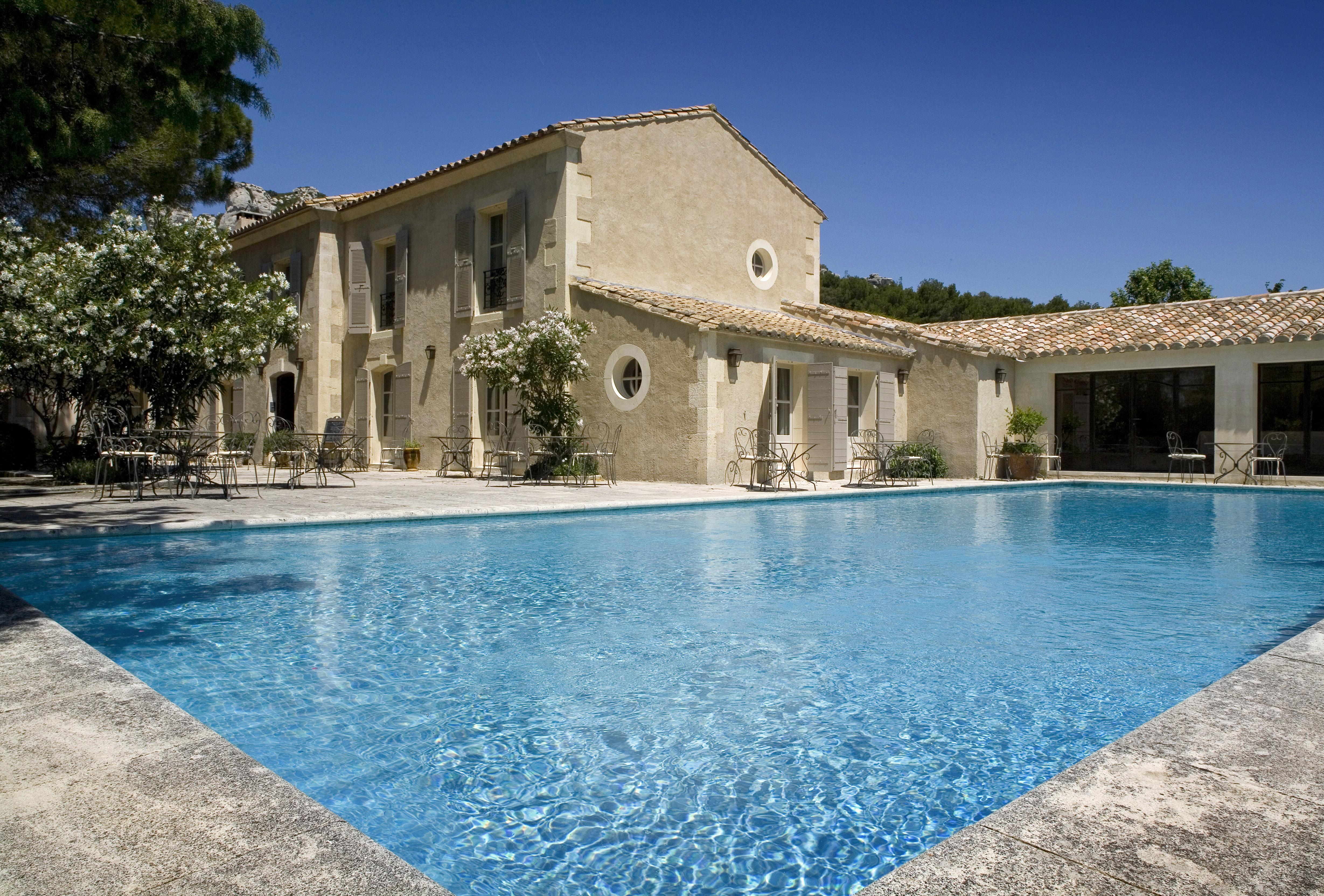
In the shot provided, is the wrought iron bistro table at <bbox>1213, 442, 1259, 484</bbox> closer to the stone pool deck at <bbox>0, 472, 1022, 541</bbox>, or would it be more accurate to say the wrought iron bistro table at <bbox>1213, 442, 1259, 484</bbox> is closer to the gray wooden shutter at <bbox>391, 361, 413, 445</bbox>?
the stone pool deck at <bbox>0, 472, 1022, 541</bbox>

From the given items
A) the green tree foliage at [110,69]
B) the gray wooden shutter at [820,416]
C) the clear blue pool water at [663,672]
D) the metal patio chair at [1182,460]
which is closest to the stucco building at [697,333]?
the gray wooden shutter at [820,416]

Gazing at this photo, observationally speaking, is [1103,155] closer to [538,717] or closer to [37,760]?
[538,717]

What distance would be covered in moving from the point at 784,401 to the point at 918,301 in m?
23.4

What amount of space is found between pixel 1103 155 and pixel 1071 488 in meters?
6.50

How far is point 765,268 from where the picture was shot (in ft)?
59.4

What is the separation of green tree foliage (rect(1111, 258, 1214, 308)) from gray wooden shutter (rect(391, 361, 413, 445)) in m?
30.5

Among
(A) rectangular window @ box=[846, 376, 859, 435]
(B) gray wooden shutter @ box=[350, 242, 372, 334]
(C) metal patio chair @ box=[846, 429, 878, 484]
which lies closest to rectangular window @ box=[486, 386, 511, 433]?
(B) gray wooden shutter @ box=[350, 242, 372, 334]

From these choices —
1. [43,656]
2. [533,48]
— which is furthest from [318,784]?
[533,48]

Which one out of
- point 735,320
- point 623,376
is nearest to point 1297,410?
point 735,320

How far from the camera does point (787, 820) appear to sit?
8.12 ft

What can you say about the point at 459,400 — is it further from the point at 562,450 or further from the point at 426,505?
the point at 426,505

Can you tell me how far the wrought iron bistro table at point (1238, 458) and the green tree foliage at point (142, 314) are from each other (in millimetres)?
16321

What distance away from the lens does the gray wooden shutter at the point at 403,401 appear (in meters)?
17.7

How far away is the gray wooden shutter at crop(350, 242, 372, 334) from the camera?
62.0 ft
